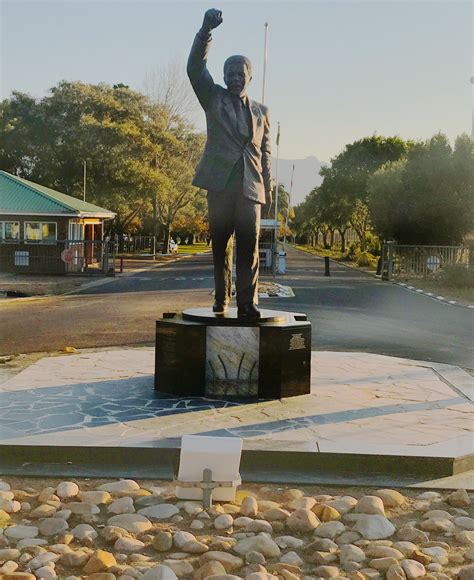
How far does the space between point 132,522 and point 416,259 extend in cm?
2702

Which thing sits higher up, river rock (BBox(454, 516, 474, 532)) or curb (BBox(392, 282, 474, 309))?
river rock (BBox(454, 516, 474, 532))

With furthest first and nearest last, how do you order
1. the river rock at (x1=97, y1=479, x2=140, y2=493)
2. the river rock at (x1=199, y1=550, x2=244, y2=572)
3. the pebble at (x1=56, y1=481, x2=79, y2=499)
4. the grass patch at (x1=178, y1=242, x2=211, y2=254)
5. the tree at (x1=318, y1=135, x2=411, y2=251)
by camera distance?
the grass patch at (x1=178, y1=242, x2=211, y2=254), the tree at (x1=318, y1=135, x2=411, y2=251), the river rock at (x1=97, y1=479, x2=140, y2=493), the pebble at (x1=56, y1=481, x2=79, y2=499), the river rock at (x1=199, y1=550, x2=244, y2=572)

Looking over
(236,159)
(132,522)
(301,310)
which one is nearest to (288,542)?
(132,522)

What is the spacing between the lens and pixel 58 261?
3178cm

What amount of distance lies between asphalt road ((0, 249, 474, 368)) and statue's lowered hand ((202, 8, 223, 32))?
5611 millimetres

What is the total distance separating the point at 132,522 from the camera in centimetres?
468

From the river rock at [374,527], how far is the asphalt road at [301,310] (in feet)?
20.3

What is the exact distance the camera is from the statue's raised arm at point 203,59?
7.16 m

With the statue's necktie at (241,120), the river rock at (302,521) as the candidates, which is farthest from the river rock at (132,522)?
the statue's necktie at (241,120)

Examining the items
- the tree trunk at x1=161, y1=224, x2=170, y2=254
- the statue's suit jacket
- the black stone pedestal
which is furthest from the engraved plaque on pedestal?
the tree trunk at x1=161, y1=224, x2=170, y2=254

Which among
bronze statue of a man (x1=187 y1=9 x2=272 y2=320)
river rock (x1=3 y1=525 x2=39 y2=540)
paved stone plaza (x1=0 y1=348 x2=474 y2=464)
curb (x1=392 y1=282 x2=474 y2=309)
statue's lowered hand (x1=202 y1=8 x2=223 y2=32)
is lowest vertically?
curb (x1=392 y1=282 x2=474 y2=309)

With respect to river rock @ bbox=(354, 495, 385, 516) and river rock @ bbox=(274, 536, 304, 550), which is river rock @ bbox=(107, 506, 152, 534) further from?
river rock @ bbox=(354, 495, 385, 516)

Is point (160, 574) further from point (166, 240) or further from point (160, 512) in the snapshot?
point (166, 240)

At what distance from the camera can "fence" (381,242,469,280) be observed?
28.7 metres
